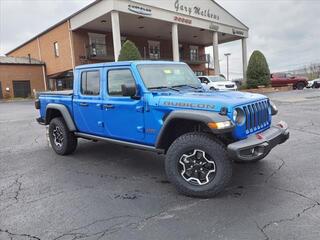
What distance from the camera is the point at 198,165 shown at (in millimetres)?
4434

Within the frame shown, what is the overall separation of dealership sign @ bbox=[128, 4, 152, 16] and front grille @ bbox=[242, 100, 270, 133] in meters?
21.0

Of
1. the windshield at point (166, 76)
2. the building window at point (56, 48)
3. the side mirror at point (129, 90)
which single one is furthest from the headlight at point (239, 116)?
the building window at point (56, 48)

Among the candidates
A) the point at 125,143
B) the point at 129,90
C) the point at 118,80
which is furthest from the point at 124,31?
the point at 129,90

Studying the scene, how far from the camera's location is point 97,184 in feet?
16.6

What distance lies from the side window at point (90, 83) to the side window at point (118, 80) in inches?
13.9

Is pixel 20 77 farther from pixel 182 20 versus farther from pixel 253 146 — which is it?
pixel 253 146

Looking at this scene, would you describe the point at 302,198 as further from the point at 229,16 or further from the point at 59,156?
the point at 229,16

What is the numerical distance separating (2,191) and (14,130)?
22.1 ft

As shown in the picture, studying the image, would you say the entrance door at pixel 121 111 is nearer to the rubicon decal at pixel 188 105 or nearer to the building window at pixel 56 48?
the rubicon decal at pixel 188 105

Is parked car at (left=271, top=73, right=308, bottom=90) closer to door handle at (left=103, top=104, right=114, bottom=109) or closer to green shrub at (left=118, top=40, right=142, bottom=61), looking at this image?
green shrub at (left=118, top=40, right=142, bottom=61)

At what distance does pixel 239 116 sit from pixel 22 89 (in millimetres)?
32419

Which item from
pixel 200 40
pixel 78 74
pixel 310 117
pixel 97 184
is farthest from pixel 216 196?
pixel 200 40

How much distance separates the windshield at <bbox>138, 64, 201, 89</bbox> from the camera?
5249 mm

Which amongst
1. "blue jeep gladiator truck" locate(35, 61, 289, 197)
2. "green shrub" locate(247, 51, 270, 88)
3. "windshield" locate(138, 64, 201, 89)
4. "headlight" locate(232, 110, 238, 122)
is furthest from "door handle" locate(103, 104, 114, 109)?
"green shrub" locate(247, 51, 270, 88)
